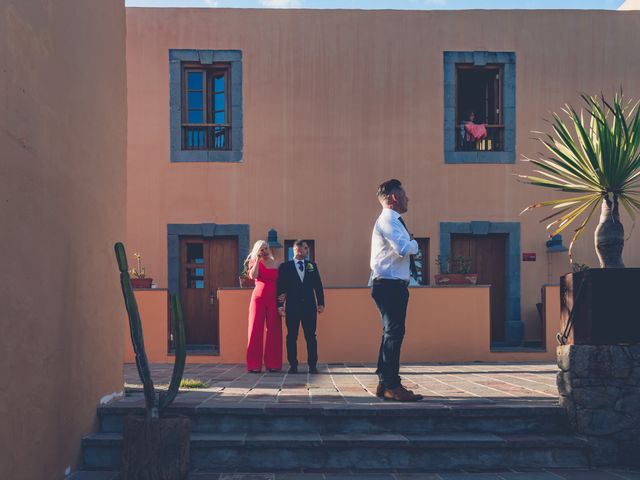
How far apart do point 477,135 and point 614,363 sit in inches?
277

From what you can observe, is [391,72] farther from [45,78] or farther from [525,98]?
[45,78]

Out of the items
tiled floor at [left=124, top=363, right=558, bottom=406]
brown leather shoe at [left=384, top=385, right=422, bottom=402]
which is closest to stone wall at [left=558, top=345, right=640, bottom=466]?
tiled floor at [left=124, top=363, right=558, bottom=406]

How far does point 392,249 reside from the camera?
4980 mm

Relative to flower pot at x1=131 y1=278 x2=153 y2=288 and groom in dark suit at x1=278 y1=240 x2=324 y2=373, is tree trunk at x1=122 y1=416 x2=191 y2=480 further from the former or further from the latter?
flower pot at x1=131 y1=278 x2=153 y2=288

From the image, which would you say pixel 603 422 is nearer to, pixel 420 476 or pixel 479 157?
pixel 420 476

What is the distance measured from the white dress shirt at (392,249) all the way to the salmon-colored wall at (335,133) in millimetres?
5595

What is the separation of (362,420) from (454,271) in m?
5.98

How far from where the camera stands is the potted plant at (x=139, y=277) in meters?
9.14

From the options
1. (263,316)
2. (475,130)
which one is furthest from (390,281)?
(475,130)

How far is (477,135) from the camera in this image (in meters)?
10.9

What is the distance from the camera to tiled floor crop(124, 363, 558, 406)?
513 centimetres

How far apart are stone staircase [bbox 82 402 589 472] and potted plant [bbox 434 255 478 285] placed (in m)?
4.55

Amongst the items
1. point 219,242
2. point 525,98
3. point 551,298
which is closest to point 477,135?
point 525,98

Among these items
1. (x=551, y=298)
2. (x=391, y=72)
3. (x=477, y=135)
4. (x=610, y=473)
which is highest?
(x=391, y=72)
